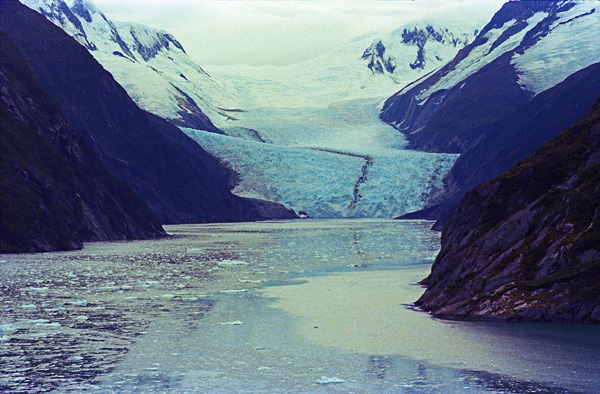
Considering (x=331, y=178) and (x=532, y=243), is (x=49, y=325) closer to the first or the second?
(x=532, y=243)

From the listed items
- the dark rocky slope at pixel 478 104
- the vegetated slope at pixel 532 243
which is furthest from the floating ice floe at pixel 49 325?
the dark rocky slope at pixel 478 104

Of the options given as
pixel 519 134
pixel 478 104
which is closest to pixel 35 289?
pixel 519 134

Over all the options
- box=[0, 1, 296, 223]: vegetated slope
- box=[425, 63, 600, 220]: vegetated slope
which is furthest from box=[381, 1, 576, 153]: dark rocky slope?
box=[0, 1, 296, 223]: vegetated slope

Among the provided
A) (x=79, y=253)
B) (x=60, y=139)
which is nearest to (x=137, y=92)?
(x=60, y=139)

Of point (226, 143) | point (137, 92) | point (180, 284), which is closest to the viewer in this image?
point (180, 284)

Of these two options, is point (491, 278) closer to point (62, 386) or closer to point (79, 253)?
point (62, 386)
